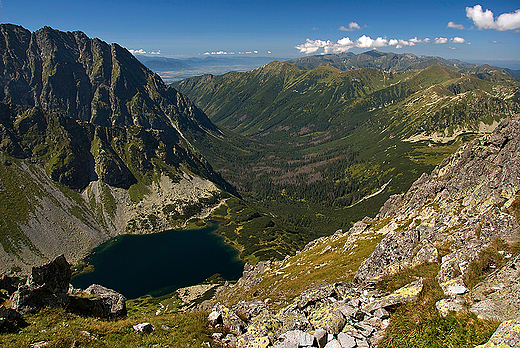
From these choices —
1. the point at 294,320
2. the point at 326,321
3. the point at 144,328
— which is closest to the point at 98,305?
the point at 144,328

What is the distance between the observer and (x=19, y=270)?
583ft

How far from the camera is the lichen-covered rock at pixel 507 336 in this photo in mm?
13377

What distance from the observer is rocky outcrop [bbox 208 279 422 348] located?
20375 millimetres

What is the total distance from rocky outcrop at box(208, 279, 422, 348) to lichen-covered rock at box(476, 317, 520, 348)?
23.5ft

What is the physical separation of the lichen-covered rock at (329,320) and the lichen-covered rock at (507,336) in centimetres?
978

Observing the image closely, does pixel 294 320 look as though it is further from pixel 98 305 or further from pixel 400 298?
pixel 98 305

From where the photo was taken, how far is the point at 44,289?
2953 centimetres

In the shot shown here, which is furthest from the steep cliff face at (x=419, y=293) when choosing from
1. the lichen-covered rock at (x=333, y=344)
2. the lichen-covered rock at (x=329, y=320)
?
the lichen-covered rock at (x=333, y=344)

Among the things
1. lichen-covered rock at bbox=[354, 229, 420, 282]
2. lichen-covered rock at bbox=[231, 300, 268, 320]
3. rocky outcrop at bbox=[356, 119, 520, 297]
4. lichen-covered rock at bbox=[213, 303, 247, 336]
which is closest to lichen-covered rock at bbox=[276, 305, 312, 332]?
lichen-covered rock at bbox=[213, 303, 247, 336]

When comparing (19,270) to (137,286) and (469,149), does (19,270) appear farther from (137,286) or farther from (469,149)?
(469,149)

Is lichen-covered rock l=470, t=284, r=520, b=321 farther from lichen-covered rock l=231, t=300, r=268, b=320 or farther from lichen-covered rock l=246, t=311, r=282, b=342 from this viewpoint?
lichen-covered rock l=231, t=300, r=268, b=320

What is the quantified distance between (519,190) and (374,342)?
136 feet

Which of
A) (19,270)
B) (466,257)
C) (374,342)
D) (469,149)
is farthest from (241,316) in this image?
(19,270)

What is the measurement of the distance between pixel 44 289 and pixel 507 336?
129ft
